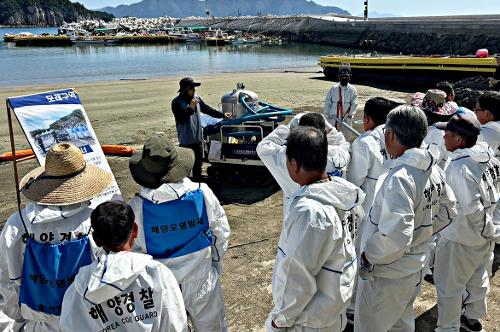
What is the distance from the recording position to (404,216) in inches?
111

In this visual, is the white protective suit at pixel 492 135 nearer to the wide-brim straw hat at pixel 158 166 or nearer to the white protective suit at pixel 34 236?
the wide-brim straw hat at pixel 158 166

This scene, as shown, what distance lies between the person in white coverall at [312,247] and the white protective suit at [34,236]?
121 cm

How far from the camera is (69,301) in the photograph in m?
2.25

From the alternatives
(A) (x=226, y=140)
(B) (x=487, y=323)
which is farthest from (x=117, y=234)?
(A) (x=226, y=140)

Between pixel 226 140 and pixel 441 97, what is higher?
pixel 441 97

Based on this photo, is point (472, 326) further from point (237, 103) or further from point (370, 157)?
point (237, 103)

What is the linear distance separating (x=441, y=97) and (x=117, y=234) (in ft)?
14.7

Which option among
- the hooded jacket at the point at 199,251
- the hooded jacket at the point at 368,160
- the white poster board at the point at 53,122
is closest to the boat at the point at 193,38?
the white poster board at the point at 53,122

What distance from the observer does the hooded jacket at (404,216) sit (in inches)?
112

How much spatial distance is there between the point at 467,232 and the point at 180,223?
2.41 m

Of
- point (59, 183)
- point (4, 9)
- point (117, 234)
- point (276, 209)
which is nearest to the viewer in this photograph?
point (117, 234)

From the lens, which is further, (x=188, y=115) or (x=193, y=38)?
(x=193, y=38)

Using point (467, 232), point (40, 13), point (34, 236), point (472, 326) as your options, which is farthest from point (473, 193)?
point (40, 13)

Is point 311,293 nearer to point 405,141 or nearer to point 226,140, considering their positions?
point 405,141
